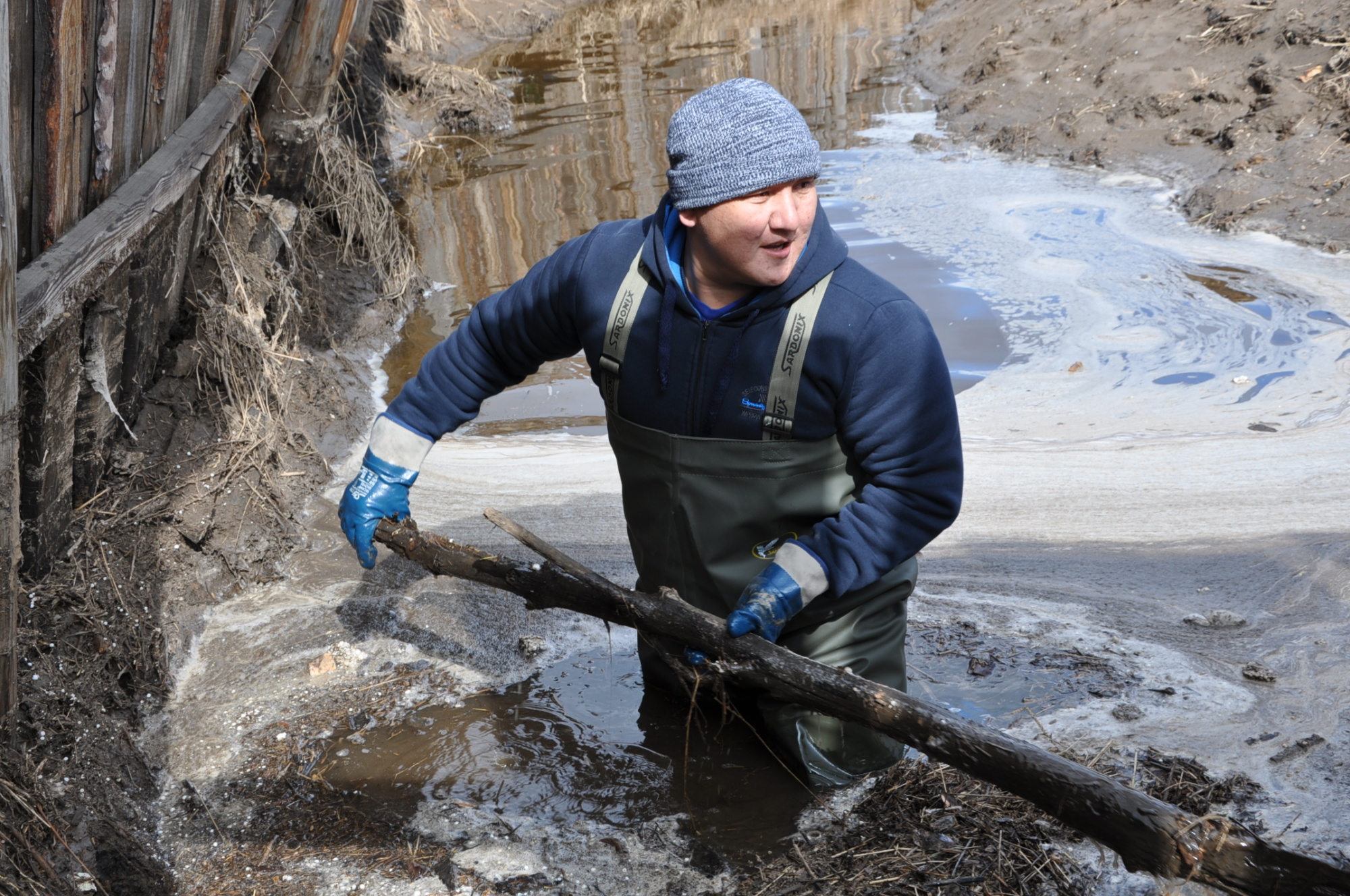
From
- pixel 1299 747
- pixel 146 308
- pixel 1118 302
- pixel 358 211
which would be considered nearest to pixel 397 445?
pixel 146 308

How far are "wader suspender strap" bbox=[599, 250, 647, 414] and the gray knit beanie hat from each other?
0.77 ft

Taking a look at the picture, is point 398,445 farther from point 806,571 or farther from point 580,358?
point 580,358

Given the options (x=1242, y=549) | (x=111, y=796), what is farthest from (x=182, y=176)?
(x=1242, y=549)

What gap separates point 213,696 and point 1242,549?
3601 millimetres

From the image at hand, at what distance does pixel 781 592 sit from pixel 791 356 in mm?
535

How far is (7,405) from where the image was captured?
2281 millimetres

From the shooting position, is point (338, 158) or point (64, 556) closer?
point (64, 556)

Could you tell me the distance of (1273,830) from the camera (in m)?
2.61

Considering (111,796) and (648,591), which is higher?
(648,591)

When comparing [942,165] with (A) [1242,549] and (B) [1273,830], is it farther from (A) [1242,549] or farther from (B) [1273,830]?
(B) [1273,830]

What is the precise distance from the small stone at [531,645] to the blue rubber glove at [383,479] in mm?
763

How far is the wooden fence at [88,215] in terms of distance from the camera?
2.46 m

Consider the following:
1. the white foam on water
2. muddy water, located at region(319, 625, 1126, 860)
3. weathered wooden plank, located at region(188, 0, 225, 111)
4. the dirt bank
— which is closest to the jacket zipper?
muddy water, located at region(319, 625, 1126, 860)

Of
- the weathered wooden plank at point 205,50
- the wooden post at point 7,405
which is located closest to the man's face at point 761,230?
the wooden post at point 7,405
